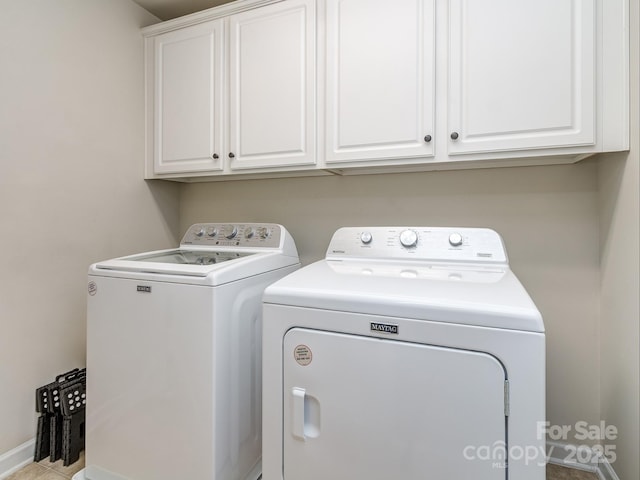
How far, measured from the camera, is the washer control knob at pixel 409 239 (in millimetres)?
1506

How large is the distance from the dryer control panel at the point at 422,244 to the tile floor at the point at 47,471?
1524mm

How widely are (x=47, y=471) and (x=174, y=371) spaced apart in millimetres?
912

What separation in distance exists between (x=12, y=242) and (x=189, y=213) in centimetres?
103

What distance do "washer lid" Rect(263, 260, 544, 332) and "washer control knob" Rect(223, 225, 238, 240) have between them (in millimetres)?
685

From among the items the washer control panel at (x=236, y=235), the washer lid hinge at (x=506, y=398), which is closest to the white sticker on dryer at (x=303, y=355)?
the washer lid hinge at (x=506, y=398)

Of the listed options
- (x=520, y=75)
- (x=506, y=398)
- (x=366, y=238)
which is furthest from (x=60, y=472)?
(x=520, y=75)

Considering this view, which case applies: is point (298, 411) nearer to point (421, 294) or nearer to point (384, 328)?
point (384, 328)

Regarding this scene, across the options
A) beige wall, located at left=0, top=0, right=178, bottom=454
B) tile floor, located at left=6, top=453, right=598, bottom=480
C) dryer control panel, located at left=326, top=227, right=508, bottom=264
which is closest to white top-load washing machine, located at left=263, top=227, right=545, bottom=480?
dryer control panel, located at left=326, top=227, right=508, bottom=264

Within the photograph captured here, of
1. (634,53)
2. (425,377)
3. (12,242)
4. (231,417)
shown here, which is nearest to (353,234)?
(425,377)

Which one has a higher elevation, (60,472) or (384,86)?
(384,86)

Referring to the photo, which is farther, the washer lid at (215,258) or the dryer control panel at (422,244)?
the dryer control panel at (422,244)

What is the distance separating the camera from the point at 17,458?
151 centimetres

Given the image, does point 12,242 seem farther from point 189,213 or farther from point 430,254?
point 430,254

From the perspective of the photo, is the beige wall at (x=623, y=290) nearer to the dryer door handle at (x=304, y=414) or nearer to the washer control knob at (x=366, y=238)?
the washer control knob at (x=366, y=238)
